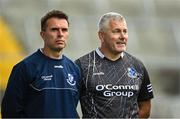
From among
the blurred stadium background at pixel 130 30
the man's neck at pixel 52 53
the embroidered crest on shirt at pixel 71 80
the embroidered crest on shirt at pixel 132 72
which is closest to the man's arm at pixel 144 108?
the embroidered crest on shirt at pixel 132 72

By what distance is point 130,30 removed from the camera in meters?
14.5

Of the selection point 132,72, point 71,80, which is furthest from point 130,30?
point 71,80

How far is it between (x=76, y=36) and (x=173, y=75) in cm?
200

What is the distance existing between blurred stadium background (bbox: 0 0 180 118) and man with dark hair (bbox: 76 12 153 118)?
6.72 meters

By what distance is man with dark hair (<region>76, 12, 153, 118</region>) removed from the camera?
5.10 m

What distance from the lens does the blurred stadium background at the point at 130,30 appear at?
42.7 feet

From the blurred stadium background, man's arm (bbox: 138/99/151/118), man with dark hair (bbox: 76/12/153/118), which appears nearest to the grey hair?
man with dark hair (bbox: 76/12/153/118)

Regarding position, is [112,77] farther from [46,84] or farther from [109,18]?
[46,84]

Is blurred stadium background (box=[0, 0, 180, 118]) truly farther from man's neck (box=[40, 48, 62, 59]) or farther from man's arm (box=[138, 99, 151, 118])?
man's neck (box=[40, 48, 62, 59])

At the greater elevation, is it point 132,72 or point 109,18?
point 109,18

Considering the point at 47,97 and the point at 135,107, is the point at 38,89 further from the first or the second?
the point at 135,107

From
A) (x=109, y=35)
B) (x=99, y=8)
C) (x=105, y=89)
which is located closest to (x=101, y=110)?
(x=105, y=89)

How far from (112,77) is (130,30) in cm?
932

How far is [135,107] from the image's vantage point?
521cm
